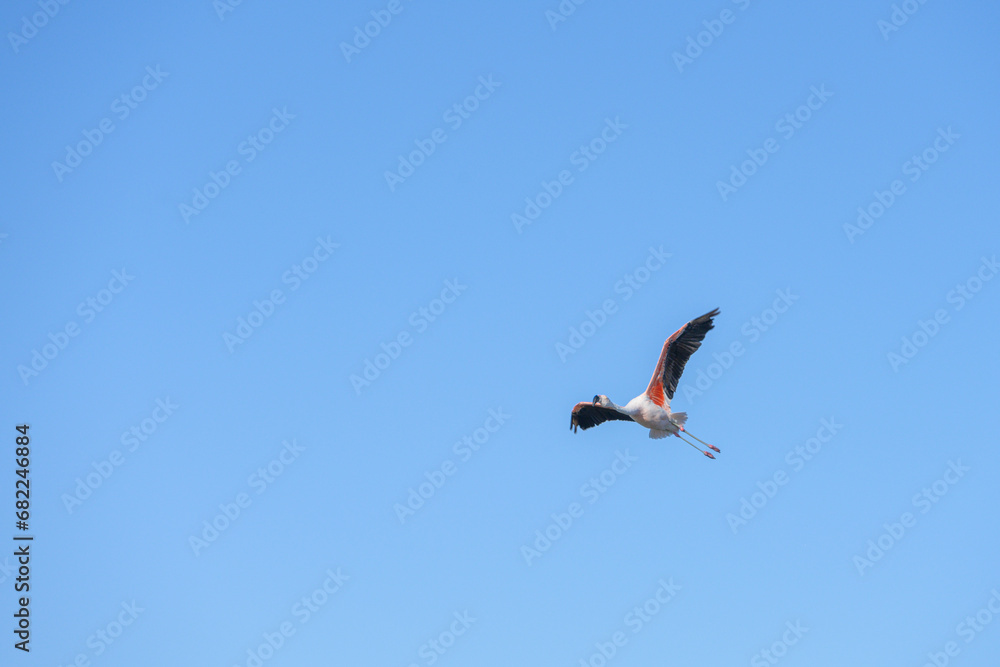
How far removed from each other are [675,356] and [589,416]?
3630mm

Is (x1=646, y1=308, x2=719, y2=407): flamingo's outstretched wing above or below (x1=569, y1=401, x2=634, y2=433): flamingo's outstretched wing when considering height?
above

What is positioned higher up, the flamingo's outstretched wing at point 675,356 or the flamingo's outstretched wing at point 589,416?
the flamingo's outstretched wing at point 675,356

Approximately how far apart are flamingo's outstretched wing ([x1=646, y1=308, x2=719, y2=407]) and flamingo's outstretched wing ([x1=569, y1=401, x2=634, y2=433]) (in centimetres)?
168

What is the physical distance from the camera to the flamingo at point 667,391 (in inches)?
1391

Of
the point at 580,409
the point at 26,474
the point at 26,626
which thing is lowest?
the point at 26,626

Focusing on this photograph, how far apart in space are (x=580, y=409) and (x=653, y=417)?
9.64 feet

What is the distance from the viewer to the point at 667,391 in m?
36.1

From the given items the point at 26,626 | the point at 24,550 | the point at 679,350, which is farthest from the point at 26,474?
the point at 679,350

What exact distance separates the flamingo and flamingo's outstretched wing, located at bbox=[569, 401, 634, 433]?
70 cm

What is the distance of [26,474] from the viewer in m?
36.1

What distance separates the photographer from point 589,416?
124 feet

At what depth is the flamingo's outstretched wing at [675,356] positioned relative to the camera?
1388 inches

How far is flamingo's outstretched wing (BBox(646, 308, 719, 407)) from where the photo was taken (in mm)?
35250

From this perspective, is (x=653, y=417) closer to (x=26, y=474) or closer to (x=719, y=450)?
(x=719, y=450)
